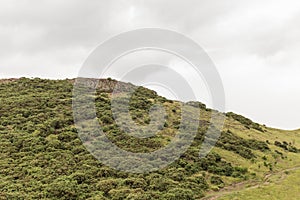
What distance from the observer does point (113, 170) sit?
42.2 metres

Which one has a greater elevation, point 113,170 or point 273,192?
point 273,192

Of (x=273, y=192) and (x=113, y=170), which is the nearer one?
(x=273, y=192)

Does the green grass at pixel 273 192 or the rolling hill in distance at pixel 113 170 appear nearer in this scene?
the rolling hill in distance at pixel 113 170

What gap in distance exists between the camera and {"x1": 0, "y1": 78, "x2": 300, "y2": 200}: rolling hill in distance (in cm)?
3829

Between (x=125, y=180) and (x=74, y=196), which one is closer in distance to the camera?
(x=74, y=196)

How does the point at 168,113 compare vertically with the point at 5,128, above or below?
above

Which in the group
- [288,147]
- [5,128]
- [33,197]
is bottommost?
[33,197]

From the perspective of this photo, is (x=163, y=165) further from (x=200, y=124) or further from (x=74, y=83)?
(x=74, y=83)

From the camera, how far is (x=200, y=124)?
63156 millimetres

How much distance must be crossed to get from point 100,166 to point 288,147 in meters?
38.8

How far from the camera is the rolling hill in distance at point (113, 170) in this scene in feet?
126

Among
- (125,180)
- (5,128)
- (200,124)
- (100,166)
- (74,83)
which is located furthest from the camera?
(74,83)

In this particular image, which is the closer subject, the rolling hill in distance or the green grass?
the rolling hill in distance

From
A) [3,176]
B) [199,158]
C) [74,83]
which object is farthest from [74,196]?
[74,83]
